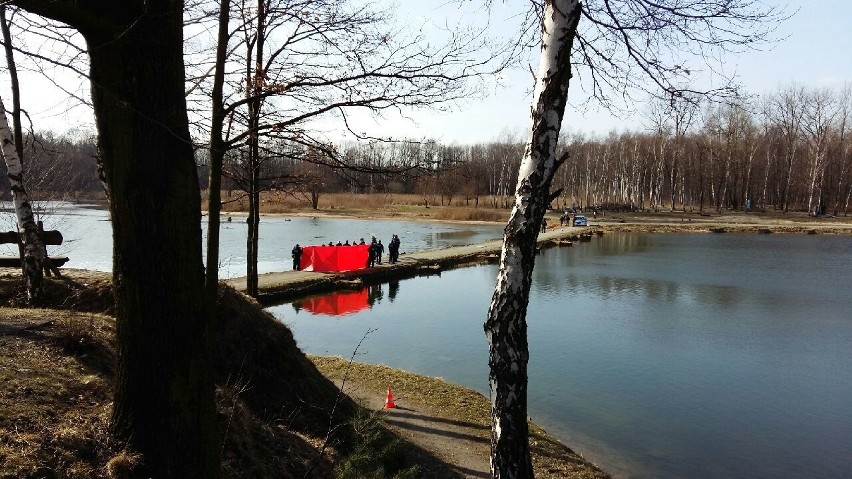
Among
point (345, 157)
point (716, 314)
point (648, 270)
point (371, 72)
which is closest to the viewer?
point (371, 72)

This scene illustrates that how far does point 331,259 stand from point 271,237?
64.5ft

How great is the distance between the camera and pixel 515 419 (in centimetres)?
462

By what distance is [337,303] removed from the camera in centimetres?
2141

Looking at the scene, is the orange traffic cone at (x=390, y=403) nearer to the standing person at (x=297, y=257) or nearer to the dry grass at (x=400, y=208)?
the standing person at (x=297, y=257)

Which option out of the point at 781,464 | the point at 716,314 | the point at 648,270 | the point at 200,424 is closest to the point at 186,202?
the point at 200,424

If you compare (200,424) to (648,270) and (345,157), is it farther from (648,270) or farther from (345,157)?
(648,270)

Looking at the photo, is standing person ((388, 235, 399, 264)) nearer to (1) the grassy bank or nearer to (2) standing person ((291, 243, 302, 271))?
(2) standing person ((291, 243, 302, 271))

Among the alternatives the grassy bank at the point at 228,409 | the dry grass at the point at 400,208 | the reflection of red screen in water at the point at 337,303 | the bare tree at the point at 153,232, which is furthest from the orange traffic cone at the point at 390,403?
the dry grass at the point at 400,208

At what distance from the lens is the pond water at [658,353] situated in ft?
34.0

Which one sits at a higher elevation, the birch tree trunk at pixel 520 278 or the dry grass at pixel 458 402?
the birch tree trunk at pixel 520 278

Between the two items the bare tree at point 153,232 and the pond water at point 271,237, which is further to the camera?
the pond water at point 271,237

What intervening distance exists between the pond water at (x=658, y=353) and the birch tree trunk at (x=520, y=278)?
5.52 m

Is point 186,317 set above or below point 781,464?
above

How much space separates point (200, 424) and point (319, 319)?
15.7 metres
